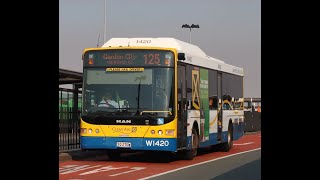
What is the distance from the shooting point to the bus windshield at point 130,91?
1827 centimetres

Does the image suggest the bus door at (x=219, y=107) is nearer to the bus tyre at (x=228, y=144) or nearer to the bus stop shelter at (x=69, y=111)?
the bus tyre at (x=228, y=144)

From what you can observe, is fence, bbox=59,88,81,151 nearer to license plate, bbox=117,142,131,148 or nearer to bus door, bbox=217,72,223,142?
license plate, bbox=117,142,131,148

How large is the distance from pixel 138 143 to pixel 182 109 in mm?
1615

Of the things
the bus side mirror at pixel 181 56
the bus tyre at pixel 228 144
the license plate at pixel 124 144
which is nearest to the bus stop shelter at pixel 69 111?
the license plate at pixel 124 144

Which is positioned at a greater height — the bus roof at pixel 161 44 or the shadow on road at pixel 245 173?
the bus roof at pixel 161 44

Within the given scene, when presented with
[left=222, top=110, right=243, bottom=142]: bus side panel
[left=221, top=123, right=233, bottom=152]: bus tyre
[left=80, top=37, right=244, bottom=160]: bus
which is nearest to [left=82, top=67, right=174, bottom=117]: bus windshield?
[left=80, top=37, right=244, bottom=160]: bus

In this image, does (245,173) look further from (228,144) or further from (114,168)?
(228,144)

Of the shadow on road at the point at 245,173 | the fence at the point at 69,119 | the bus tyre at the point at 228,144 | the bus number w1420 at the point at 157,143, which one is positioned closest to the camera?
the shadow on road at the point at 245,173

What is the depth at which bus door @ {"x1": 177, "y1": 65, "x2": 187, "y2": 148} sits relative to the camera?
18.8 meters

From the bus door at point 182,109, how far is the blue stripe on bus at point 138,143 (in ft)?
1.56

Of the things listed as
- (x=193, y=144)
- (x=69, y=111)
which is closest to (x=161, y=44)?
(x=193, y=144)
